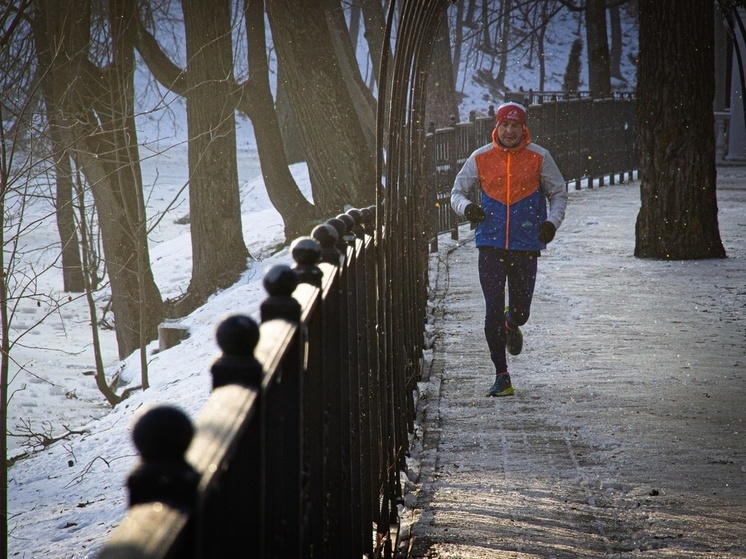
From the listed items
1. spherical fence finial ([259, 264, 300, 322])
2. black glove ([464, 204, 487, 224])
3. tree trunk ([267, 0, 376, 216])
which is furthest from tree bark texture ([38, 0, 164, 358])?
spherical fence finial ([259, 264, 300, 322])

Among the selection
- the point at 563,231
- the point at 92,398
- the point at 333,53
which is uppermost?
the point at 333,53

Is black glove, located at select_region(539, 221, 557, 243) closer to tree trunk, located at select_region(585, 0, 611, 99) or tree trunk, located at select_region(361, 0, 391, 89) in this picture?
tree trunk, located at select_region(361, 0, 391, 89)

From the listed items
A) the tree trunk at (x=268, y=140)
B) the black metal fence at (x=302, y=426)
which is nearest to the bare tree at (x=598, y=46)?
the tree trunk at (x=268, y=140)

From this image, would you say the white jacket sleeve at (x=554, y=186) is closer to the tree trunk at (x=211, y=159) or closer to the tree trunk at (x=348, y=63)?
the tree trunk at (x=211, y=159)

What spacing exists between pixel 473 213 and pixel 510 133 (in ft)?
1.75

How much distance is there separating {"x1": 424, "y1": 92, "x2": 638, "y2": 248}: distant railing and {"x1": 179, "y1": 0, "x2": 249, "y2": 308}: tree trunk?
9.30ft

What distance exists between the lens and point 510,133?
592cm

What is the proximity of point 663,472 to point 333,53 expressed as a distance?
8502 mm

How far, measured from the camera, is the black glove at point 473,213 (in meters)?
5.80

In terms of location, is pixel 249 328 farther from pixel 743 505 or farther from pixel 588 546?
pixel 743 505

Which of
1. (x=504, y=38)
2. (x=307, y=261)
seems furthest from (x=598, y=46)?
(x=307, y=261)

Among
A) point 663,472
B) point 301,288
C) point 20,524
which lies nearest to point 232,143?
point 20,524

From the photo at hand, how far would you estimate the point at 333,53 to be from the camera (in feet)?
39.8

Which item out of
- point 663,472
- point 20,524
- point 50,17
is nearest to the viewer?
point 663,472
